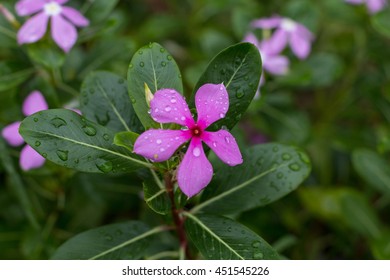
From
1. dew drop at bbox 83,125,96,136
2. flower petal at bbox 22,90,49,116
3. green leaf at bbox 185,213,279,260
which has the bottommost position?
green leaf at bbox 185,213,279,260

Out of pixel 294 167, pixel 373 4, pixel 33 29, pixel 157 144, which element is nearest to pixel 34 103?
pixel 33 29

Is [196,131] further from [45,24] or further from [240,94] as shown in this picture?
[45,24]

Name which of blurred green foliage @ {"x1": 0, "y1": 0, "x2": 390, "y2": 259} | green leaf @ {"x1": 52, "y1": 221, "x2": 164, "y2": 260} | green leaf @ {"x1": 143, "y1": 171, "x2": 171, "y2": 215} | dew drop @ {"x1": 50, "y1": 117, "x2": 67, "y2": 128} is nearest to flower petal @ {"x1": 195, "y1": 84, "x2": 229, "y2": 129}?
green leaf @ {"x1": 143, "y1": 171, "x2": 171, "y2": 215}

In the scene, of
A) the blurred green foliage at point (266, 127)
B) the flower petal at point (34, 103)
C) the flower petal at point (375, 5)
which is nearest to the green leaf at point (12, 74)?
the blurred green foliage at point (266, 127)

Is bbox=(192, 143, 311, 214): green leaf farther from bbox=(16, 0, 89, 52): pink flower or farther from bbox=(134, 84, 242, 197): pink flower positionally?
bbox=(16, 0, 89, 52): pink flower

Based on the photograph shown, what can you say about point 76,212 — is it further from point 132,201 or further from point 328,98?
point 328,98

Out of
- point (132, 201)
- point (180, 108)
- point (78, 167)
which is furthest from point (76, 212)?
point (180, 108)
